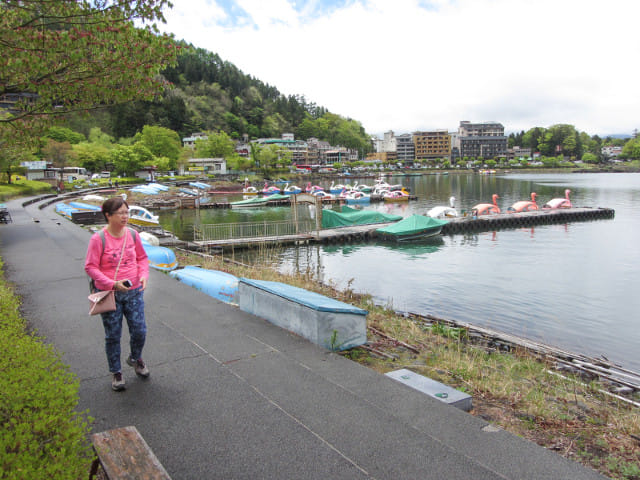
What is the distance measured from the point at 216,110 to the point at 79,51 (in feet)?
520

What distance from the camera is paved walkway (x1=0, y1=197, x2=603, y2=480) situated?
379 centimetres

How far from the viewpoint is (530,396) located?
637 centimetres

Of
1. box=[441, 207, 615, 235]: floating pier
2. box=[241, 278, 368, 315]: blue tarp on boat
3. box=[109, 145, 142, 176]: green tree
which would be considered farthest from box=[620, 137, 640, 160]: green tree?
box=[241, 278, 368, 315]: blue tarp on boat

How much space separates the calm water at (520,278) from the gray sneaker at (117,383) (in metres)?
10.4

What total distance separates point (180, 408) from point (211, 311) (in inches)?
148

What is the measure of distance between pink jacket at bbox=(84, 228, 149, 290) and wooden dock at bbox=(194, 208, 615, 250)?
19.8 metres

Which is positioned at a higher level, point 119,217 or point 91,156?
point 91,156

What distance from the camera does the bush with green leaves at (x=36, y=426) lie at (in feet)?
8.62

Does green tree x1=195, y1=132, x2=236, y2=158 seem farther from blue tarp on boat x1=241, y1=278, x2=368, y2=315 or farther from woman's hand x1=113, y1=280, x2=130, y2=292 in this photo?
woman's hand x1=113, y1=280, x2=130, y2=292

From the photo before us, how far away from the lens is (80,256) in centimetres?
1405

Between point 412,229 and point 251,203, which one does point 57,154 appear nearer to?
point 251,203

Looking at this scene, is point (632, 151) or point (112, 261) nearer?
point (112, 261)

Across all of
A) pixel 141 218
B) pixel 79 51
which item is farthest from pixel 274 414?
pixel 141 218

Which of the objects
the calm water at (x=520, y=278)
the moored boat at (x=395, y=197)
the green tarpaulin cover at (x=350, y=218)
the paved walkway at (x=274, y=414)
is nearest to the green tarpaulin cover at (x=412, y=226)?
the calm water at (x=520, y=278)
